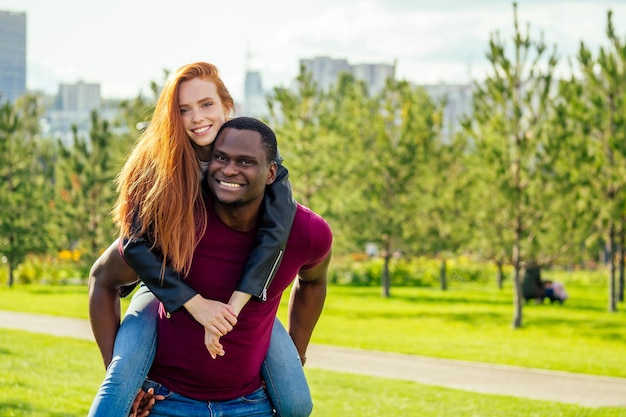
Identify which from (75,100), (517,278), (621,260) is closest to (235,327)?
(517,278)

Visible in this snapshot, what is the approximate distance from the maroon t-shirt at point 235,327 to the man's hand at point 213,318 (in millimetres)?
111

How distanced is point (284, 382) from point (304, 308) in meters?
0.35

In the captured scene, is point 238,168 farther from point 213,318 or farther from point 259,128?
point 213,318

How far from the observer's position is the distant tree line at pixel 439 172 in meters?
19.0

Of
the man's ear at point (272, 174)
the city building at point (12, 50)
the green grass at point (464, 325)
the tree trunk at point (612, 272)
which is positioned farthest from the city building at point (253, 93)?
the man's ear at point (272, 174)

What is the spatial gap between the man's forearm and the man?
0.19 metres

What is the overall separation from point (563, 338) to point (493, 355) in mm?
3500

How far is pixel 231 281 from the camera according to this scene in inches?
143

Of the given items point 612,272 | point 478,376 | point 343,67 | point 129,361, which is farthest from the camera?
point 343,67

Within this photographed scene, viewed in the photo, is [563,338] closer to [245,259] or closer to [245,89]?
[245,259]

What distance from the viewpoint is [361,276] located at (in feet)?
113

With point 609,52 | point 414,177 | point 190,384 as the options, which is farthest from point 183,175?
point 414,177

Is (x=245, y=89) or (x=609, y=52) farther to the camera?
(x=245, y=89)

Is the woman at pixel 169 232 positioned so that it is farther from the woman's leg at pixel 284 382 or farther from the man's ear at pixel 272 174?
the woman's leg at pixel 284 382
